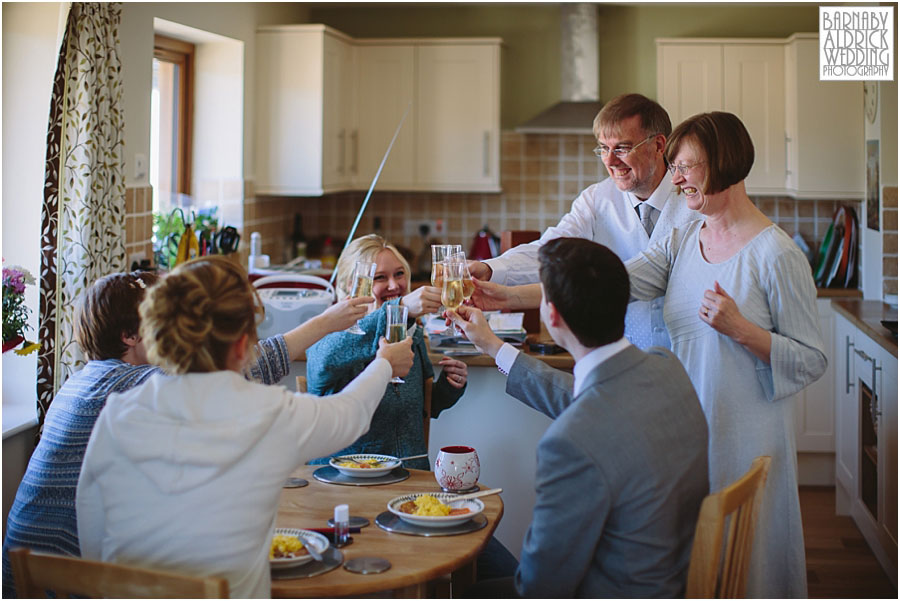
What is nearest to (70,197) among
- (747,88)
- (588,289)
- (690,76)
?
(588,289)

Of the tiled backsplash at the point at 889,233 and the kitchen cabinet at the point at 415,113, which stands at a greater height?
the kitchen cabinet at the point at 415,113

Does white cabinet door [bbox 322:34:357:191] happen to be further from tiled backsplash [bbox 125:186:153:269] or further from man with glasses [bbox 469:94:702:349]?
man with glasses [bbox 469:94:702:349]

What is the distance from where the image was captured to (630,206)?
281 centimetres

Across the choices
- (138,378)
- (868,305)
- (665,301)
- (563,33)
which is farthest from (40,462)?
(563,33)

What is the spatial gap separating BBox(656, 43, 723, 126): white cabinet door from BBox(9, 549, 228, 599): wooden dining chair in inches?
182

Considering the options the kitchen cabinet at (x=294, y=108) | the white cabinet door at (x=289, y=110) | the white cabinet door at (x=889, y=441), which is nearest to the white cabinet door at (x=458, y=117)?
the kitchen cabinet at (x=294, y=108)

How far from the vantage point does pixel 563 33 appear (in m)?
5.82

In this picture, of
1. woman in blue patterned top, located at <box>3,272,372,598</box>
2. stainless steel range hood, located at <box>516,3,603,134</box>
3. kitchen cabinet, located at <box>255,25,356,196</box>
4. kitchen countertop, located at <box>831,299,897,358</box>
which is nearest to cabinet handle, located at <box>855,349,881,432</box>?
kitchen countertop, located at <box>831,299,897,358</box>

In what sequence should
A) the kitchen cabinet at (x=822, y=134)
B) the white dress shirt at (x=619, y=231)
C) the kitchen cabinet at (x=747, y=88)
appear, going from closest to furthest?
1. the white dress shirt at (x=619, y=231)
2. the kitchen cabinet at (x=822, y=134)
3. the kitchen cabinet at (x=747, y=88)

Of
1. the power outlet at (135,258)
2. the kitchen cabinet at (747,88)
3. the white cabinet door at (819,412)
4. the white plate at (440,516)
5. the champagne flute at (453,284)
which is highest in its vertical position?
the kitchen cabinet at (747,88)

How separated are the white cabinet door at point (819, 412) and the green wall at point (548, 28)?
1.87 metres

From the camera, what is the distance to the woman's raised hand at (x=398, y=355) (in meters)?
2.08

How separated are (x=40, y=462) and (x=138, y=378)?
28 cm

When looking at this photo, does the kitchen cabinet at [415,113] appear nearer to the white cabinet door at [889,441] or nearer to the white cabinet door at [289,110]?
the white cabinet door at [289,110]
